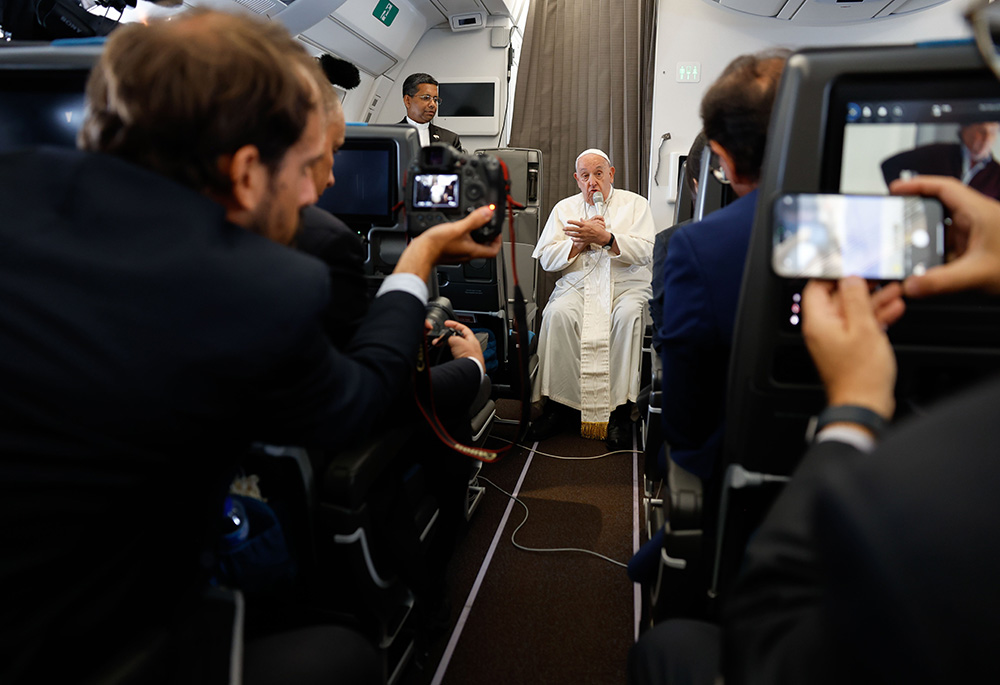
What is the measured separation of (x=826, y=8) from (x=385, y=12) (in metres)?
3.15

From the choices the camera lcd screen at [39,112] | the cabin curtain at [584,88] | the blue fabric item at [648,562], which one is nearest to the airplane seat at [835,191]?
the blue fabric item at [648,562]

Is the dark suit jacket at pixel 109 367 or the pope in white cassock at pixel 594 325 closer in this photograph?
the dark suit jacket at pixel 109 367

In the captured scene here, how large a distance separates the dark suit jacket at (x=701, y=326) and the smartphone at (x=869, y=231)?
1.16 feet

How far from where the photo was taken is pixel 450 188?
1195 millimetres

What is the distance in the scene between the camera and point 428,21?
4.84 meters

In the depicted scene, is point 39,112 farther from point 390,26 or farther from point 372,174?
point 390,26

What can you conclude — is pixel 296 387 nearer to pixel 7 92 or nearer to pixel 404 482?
pixel 404 482

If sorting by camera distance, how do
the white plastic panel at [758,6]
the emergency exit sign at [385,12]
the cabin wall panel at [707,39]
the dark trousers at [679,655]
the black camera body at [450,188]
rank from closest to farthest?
the dark trousers at [679,655], the black camera body at [450,188], the white plastic panel at [758,6], the cabin wall panel at [707,39], the emergency exit sign at [385,12]

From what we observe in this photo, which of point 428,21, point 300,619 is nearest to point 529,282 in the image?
point 300,619

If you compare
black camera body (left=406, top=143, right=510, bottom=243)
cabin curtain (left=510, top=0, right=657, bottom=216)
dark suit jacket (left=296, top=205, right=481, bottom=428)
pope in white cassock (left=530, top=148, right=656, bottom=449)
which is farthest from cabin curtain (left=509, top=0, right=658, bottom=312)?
dark suit jacket (left=296, top=205, right=481, bottom=428)

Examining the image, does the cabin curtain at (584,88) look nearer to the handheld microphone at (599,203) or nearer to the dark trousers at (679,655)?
the handheld microphone at (599,203)

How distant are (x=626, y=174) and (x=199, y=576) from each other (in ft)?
13.7

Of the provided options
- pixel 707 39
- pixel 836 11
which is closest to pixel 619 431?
pixel 707 39

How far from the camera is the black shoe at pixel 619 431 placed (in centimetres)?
273
